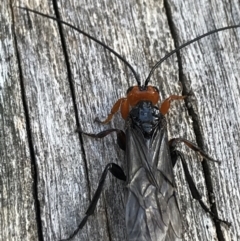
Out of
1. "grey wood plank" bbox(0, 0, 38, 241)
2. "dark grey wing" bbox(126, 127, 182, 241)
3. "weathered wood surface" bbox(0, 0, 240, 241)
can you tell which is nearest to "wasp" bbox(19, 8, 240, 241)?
"dark grey wing" bbox(126, 127, 182, 241)

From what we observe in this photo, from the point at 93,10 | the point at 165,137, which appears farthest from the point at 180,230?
the point at 93,10

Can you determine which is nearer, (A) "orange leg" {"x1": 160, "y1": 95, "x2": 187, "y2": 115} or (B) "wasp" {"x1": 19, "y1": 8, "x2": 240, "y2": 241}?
(B) "wasp" {"x1": 19, "y1": 8, "x2": 240, "y2": 241}

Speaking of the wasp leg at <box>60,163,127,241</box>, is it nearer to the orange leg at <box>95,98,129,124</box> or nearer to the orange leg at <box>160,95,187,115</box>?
the orange leg at <box>95,98,129,124</box>

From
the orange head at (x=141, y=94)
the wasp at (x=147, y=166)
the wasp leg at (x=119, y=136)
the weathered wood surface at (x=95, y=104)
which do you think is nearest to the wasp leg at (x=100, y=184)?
the wasp at (x=147, y=166)

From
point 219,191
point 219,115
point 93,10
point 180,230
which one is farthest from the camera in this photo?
point 93,10

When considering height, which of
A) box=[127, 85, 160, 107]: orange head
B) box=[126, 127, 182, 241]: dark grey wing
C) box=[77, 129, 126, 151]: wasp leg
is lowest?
box=[126, 127, 182, 241]: dark grey wing

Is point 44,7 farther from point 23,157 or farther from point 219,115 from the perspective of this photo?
point 219,115

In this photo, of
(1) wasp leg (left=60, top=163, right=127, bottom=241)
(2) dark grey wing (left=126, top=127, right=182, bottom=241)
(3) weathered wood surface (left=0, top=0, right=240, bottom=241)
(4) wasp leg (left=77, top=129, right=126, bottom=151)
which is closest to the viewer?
(2) dark grey wing (left=126, top=127, right=182, bottom=241)

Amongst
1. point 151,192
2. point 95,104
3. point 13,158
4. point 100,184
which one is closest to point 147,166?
point 151,192

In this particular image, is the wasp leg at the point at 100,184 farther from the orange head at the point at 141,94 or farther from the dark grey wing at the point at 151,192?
the orange head at the point at 141,94
